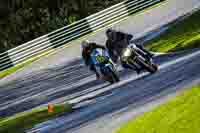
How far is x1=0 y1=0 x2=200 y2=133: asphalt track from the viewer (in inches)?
568

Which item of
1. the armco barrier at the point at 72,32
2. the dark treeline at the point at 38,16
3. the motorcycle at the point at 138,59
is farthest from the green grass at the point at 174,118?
the dark treeline at the point at 38,16

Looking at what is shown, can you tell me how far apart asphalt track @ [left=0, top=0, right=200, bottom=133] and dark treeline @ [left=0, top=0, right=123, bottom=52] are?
41.6ft

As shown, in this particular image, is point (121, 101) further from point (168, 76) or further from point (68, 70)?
point (68, 70)

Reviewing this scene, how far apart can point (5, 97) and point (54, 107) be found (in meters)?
5.52

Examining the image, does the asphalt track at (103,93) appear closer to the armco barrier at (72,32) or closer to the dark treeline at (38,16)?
the armco barrier at (72,32)

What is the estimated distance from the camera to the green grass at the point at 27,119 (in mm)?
18000

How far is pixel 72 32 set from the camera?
99.4 feet

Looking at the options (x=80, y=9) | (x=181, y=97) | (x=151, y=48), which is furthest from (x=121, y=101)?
(x=80, y=9)

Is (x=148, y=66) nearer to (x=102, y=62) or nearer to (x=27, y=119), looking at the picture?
(x=102, y=62)

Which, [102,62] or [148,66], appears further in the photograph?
[102,62]

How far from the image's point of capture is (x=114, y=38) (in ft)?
55.2

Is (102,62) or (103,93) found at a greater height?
(102,62)

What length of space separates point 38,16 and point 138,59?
70.1ft

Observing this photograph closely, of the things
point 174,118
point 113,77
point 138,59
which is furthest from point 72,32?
point 174,118
